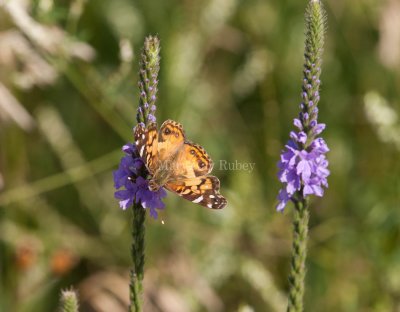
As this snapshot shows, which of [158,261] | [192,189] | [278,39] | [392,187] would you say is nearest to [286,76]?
[278,39]

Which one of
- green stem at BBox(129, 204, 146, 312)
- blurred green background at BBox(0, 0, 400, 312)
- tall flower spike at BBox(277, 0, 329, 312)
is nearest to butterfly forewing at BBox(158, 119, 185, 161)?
green stem at BBox(129, 204, 146, 312)

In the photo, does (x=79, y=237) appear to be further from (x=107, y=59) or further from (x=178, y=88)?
(x=107, y=59)

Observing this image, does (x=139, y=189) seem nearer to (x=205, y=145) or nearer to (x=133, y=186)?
(x=133, y=186)

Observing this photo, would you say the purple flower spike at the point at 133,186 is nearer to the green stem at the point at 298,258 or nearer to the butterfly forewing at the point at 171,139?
the butterfly forewing at the point at 171,139

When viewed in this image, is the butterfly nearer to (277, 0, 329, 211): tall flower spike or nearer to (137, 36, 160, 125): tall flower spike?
(137, 36, 160, 125): tall flower spike

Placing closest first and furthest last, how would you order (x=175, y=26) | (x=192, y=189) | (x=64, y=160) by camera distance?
(x=192, y=189)
(x=64, y=160)
(x=175, y=26)

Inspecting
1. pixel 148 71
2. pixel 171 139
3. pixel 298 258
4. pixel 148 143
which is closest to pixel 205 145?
pixel 171 139

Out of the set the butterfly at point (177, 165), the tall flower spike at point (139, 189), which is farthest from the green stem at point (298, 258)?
the tall flower spike at point (139, 189)
